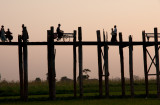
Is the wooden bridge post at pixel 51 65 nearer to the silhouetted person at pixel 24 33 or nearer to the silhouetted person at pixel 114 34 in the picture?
the silhouetted person at pixel 24 33

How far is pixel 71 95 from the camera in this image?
120 feet

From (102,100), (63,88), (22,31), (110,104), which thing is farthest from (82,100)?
(63,88)

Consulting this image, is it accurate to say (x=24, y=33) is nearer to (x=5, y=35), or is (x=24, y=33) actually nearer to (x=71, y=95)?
(x=5, y=35)

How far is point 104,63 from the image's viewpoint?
33.3 m

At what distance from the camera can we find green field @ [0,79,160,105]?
30.2 meters

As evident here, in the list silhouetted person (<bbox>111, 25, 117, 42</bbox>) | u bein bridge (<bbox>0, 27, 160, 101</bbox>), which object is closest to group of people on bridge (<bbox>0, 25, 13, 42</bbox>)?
u bein bridge (<bbox>0, 27, 160, 101</bbox>)

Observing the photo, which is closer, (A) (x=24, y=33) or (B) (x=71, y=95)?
(A) (x=24, y=33)

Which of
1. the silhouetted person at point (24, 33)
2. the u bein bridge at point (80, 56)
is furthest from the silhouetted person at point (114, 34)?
the silhouetted person at point (24, 33)

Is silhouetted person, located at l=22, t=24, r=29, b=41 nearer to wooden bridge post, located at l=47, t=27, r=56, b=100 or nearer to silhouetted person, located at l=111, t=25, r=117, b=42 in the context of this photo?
wooden bridge post, located at l=47, t=27, r=56, b=100

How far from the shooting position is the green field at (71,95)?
99.0ft

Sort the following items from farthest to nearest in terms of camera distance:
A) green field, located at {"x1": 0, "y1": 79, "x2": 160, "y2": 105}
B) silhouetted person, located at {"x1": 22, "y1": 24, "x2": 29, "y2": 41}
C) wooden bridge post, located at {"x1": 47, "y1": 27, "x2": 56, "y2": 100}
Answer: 1. wooden bridge post, located at {"x1": 47, "y1": 27, "x2": 56, "y2": 100}
2. silhouetted person, located at {"x1": 22, "y1": 24, "x2": 29, "y2": 41}
3. green field, located at {"x1": 0, "y1": 79, "x2": 160, "y2": 105}

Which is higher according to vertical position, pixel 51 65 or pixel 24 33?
pixel 24 33

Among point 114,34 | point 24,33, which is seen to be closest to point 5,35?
point 24,33

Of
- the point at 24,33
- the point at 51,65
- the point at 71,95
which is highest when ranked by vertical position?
the point at 24,33
